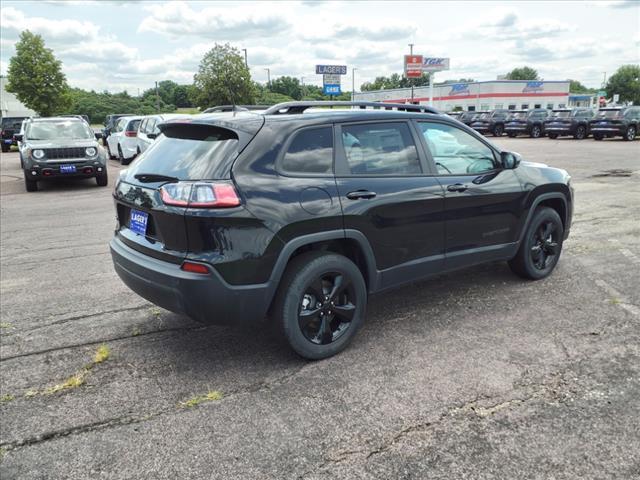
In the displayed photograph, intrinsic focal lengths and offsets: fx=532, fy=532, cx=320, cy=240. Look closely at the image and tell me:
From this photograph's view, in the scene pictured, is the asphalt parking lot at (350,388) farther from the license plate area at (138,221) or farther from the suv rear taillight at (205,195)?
the suv rear taillight at (205,195)

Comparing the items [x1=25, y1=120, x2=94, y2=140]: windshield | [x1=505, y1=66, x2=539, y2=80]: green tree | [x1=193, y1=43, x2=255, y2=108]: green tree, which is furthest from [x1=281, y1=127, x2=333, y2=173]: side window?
[x1=505, y1=66, x2=539, y2=80]: green tree

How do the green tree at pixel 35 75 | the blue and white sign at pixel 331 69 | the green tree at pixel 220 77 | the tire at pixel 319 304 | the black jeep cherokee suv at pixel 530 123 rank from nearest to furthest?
the tire at pixel 319 304 → the black jeep cherokee suv at pixel 530 123 → the green tree at pixel 35 75 → the green tree at pixel 220 77 → the blue and white sign at pixel 331 69

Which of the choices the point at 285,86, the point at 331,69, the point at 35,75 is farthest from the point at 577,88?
the point at 35,75

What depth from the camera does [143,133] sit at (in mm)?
16125

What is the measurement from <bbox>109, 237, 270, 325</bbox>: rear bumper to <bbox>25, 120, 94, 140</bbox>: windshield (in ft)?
36.5

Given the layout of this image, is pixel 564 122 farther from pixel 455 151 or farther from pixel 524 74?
pixel 524 74

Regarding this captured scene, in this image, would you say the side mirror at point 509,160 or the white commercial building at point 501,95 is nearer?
the side mirror at point 509,160

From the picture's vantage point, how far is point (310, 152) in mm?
3576

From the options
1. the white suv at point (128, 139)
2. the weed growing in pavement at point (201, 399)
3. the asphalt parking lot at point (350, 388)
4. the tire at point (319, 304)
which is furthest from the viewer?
the white suv at point (128, 139)

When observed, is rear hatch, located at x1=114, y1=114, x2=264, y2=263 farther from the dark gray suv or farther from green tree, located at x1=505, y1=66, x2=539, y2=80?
green tree, located at x1=505, y1=66, x2=539, y2=80

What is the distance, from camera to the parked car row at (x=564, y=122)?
25.6m

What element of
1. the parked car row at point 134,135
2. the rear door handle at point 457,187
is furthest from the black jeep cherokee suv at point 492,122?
the rear door handle at point 457,187

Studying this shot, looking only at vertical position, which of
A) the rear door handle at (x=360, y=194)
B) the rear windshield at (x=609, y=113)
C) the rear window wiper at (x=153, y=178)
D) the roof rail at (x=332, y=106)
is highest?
the roof rail at (x=332, y=106)

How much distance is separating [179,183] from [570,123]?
28773 millimetres
